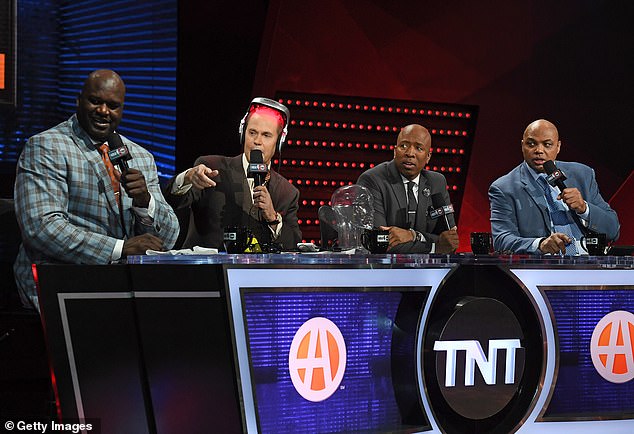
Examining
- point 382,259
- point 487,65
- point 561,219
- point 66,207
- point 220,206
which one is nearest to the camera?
point 382,259

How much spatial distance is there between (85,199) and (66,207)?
8 cm

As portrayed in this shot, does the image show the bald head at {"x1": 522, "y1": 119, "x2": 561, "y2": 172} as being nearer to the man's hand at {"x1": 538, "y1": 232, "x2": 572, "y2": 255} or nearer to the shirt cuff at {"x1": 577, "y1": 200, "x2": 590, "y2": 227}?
the shirt cuff at {"x1": 577, "y1": 200, "x2": 590, "y2": 227}

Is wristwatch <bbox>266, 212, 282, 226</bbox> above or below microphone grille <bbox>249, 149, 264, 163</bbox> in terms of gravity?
below

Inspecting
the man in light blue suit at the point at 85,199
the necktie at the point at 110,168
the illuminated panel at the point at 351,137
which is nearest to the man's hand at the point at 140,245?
the man in light blue suit at the point at 85,199

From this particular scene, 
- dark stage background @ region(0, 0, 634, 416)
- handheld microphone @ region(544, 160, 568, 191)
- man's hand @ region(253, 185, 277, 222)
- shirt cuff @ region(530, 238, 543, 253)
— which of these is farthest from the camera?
dark stage background @ region(0, 0, 634, 416)

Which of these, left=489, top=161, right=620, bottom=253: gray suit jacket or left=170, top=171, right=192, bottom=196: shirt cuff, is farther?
left=489, top=161, right=620, bottom=253: gray suit jacket

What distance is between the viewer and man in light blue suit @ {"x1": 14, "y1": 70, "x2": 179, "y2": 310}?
2.81 m

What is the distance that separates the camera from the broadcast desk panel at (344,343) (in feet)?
7.34

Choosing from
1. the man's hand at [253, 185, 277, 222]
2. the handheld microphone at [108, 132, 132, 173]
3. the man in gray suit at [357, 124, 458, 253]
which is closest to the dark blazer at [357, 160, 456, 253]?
the man in gray suit at [357, 124, 458, 253]

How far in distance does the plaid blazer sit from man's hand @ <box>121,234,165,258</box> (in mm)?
64

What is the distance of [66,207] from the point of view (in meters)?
2.92

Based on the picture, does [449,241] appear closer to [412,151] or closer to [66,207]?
[412,151]

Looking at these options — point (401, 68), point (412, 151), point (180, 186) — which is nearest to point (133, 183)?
point (180, 186)

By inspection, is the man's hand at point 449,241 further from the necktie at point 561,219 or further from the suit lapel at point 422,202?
the necktie at point 561,219
